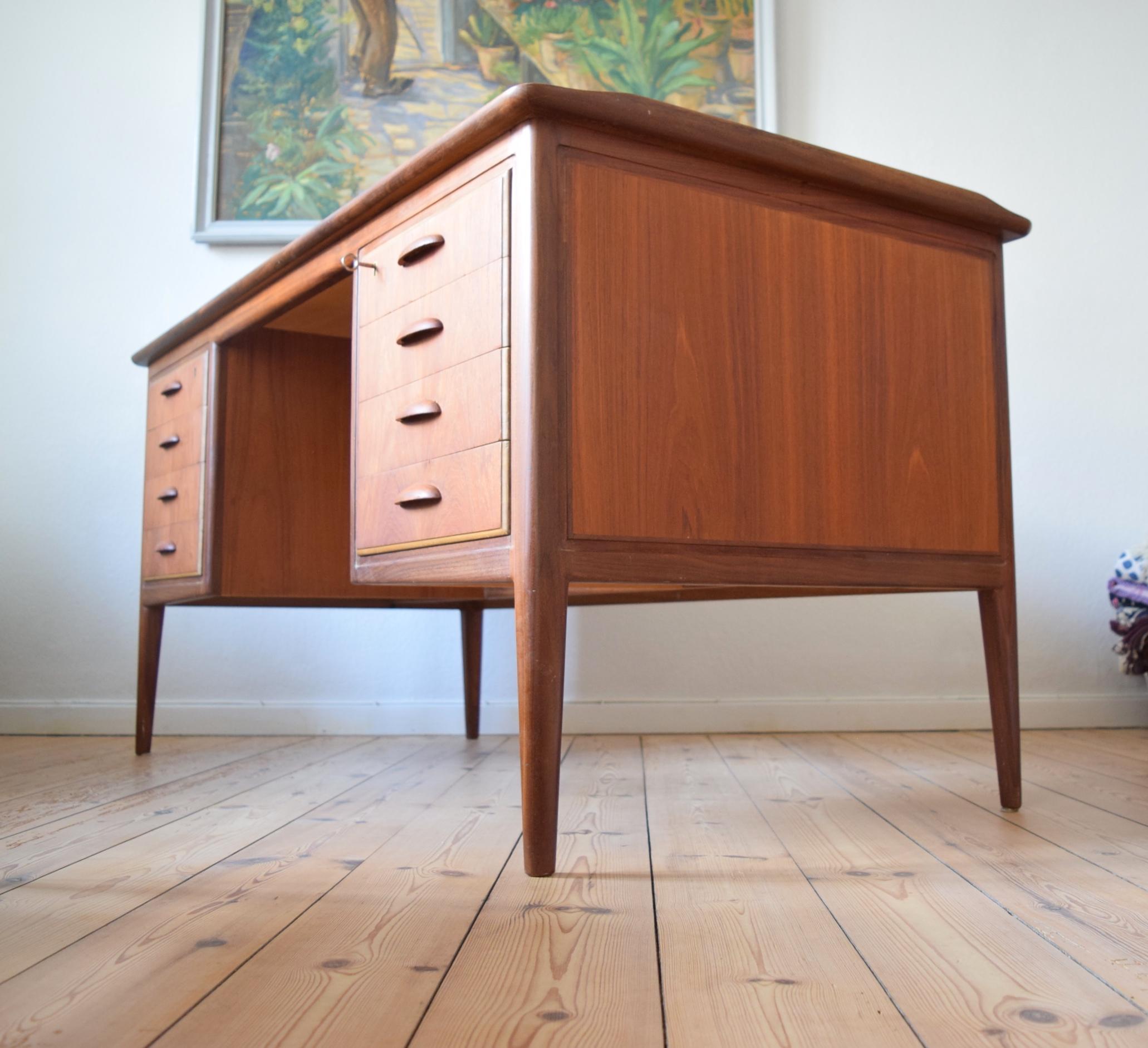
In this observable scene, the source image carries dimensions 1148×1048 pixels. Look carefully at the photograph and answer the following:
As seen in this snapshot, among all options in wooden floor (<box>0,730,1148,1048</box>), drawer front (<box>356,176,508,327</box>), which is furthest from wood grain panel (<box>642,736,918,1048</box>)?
drawer front (<box>356,176,508,327</box>)

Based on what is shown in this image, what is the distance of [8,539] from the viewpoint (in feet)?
7.97

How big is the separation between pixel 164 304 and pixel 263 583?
3.12 ft

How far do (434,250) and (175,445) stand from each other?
3.21 feet

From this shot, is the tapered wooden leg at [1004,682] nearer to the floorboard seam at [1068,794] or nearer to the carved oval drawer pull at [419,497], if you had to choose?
the floorboard seam at [1068,794]

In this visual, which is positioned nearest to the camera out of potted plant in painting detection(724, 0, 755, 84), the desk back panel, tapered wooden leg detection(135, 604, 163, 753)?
the desk back panel

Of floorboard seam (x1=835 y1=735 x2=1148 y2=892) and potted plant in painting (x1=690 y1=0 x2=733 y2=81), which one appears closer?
floorboard seam (x1=835 y1=735 x2=1148 y2=892)

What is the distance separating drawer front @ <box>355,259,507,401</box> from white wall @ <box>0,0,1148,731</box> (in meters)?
1.13

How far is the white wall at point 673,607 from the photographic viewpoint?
2.34 metres

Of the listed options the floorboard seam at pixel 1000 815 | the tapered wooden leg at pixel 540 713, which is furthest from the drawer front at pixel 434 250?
the floorboard seam at pixel 1000 815

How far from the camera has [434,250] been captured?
1204 millimetres

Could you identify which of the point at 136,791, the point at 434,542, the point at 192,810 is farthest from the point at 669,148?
the point at 136,791

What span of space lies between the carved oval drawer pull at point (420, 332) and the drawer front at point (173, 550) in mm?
788

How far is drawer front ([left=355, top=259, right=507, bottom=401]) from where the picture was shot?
3.57 feet

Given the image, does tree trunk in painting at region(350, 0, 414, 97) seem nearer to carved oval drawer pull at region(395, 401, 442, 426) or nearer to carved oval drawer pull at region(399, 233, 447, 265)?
carved oval drawer pull at region(399, 233, 447, 265)
